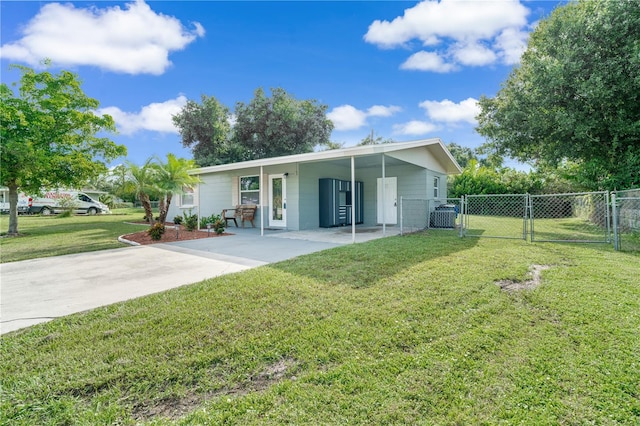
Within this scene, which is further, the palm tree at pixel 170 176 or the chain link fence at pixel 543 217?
the palm tree at pixel 170 176

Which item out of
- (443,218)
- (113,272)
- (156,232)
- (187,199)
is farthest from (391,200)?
(113,272)

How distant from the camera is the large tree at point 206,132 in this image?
2278cm

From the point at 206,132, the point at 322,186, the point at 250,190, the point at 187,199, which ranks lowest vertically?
the point at 187,199

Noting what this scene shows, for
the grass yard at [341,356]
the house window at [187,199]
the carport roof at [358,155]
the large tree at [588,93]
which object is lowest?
the grass yard at [341,356]

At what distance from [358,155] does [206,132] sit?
18263mm

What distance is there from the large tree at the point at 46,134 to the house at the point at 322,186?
4.73 meters

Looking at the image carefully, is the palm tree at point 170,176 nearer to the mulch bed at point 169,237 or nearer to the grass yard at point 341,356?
the mulch bed at point 169,237

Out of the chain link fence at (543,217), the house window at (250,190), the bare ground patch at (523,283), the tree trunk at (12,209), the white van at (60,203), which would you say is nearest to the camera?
the bare ground patch at (523,283)

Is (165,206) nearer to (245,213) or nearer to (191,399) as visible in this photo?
(245,213)

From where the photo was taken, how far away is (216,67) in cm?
1430

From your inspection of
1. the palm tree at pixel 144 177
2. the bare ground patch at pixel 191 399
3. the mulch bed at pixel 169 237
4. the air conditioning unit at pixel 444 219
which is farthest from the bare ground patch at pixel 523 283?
the palm tree at pixel 144 177

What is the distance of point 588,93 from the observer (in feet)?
33.3

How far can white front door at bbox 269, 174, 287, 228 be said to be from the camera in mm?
11664

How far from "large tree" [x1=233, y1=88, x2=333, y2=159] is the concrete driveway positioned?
606 inches
